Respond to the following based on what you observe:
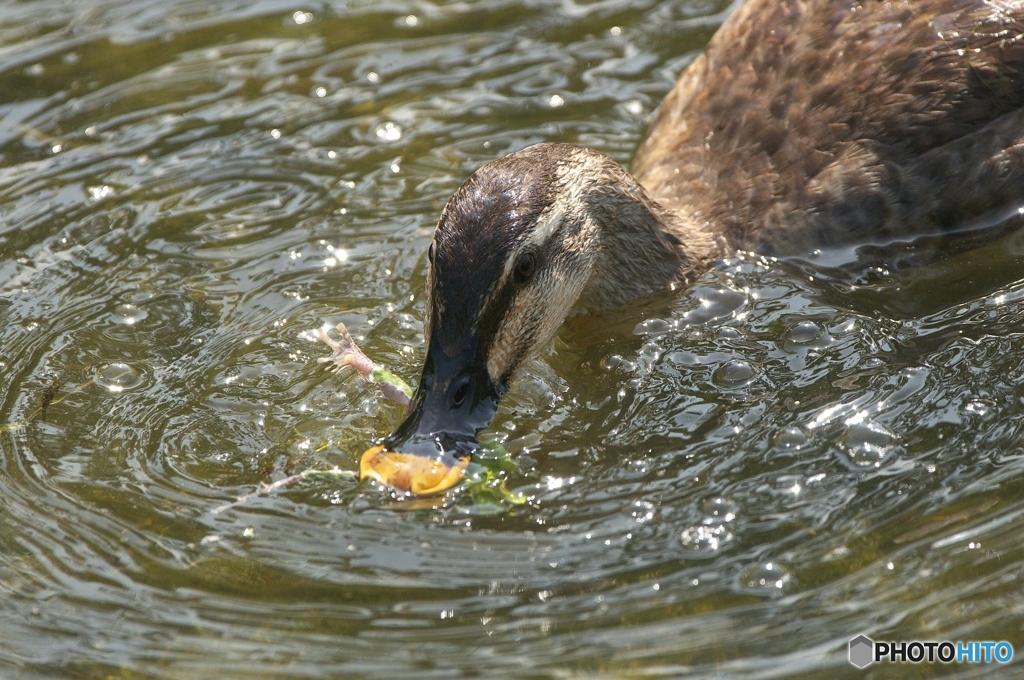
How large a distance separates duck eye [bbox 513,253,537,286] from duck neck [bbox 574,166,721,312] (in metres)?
0.90

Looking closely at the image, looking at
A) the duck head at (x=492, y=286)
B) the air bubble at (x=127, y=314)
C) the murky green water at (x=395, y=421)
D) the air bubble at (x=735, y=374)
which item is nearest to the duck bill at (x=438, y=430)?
the duck head at (x=492, y=286)

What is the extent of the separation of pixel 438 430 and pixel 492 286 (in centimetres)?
69

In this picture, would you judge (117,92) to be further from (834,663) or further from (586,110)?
(834,663)

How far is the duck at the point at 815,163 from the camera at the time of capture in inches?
235

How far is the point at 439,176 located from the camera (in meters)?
7.28

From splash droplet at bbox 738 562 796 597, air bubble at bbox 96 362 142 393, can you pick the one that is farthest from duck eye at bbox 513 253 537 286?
air bubble at bbox 96 362 142 393

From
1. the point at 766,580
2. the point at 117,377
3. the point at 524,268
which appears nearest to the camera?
the point at 766,580

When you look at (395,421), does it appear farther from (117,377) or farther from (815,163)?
(815,163)

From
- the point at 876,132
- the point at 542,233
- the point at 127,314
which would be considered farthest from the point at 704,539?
the point at 127,314

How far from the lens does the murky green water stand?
421cm

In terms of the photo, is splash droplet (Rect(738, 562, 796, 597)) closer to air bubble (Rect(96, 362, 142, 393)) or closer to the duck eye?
the duck eye

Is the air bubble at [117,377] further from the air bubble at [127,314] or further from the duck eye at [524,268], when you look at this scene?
the duck eye at [524,268]

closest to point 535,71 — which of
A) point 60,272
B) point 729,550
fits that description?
point 60,272

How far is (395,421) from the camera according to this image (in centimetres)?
531
